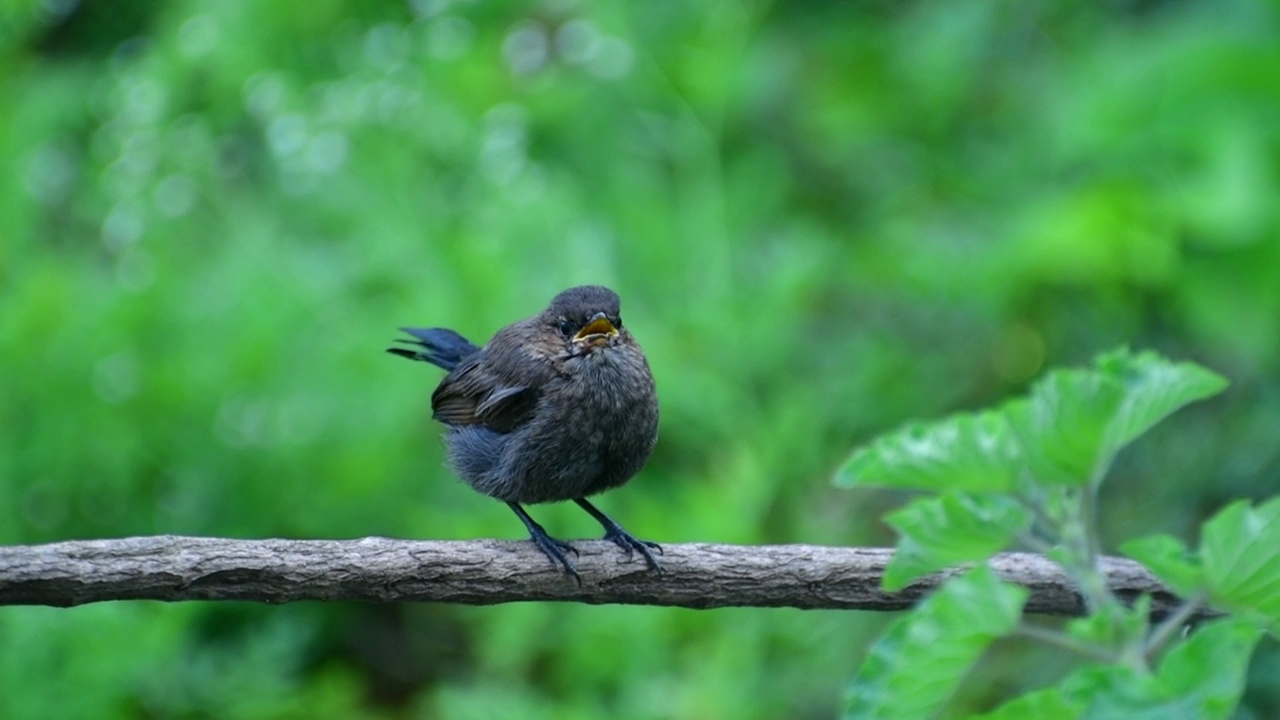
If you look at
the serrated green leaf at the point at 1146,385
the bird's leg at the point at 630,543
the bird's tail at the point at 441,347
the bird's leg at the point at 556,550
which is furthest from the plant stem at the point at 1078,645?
the bird's tail at the point at 441,347

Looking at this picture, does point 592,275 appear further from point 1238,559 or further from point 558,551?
point 1238,559

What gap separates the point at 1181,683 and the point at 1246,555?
26 centimetres

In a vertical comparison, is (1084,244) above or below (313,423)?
above

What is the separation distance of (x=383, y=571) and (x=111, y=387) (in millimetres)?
2518

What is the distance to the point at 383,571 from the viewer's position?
2.58 m

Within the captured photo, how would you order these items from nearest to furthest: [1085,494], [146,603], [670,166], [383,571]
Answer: [1085,494] → [383,571] → [146,603] → [670,166]

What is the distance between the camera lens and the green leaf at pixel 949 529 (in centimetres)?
160

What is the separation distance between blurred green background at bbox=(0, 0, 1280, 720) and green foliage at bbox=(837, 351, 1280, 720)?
2.64 m

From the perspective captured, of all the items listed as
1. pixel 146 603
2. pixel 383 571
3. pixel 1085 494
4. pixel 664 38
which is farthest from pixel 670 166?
pixel 1085 494

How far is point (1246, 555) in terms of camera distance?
1.54 m

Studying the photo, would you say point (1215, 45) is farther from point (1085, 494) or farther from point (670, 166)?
point (1085, 494)

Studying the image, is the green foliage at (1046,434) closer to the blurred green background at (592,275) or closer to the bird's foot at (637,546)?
the bird's foot at (637,546)

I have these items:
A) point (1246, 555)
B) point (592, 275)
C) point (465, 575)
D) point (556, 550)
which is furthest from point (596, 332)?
point (1246, 555)

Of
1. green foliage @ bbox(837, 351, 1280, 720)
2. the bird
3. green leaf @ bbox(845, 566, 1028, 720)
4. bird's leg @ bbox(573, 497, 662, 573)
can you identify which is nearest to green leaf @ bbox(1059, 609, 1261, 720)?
green foliage @ bbox(837, 351, 1280, 720)
